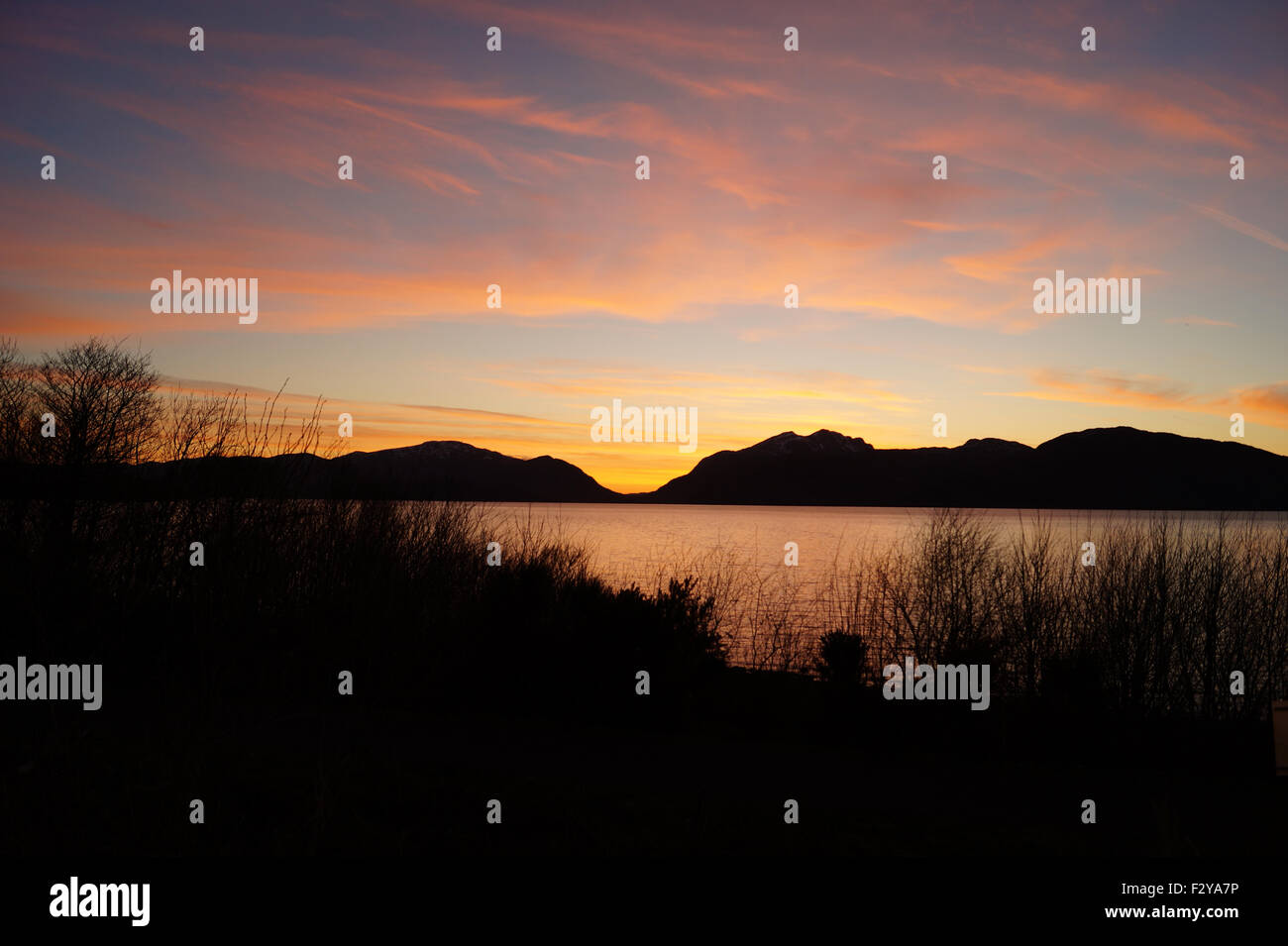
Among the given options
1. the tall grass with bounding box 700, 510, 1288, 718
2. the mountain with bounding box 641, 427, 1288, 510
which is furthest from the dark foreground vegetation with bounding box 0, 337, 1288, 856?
the mountain with bounding box 641, 427, 1288, 510

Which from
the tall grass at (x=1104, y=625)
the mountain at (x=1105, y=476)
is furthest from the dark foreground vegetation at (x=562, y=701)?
the mountain at (x=1105, y=476)

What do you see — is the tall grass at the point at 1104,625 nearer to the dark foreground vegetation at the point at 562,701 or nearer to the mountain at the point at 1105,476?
the dark foreground vegetation at the point at 562,701

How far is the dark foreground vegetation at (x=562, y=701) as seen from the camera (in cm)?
641

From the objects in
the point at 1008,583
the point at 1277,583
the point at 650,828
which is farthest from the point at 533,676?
the point at 1277,583

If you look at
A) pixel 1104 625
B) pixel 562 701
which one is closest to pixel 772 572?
pixel 1104 625

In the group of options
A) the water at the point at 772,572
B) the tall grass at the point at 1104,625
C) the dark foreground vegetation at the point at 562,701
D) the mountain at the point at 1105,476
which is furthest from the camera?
the mountain at the point at 1105,476

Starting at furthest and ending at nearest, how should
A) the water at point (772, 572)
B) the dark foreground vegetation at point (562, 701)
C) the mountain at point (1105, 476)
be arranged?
1. the mountain at point (1105, 476)
2. the water at point (772, 572)
3. the dark foreground vegetation at point (562, 701)

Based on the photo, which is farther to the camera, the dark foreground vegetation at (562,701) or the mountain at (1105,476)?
the mountain at (1105,476)

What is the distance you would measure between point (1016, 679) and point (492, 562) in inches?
386

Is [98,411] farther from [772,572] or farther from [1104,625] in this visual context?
[772,572]

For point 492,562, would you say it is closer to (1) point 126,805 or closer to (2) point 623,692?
(2) point 623,692

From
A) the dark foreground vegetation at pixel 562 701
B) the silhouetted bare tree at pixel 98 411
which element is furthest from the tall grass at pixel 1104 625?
the silhouetted bare tree at pixel 98 411

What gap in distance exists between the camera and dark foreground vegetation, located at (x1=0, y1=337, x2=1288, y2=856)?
252 inches
